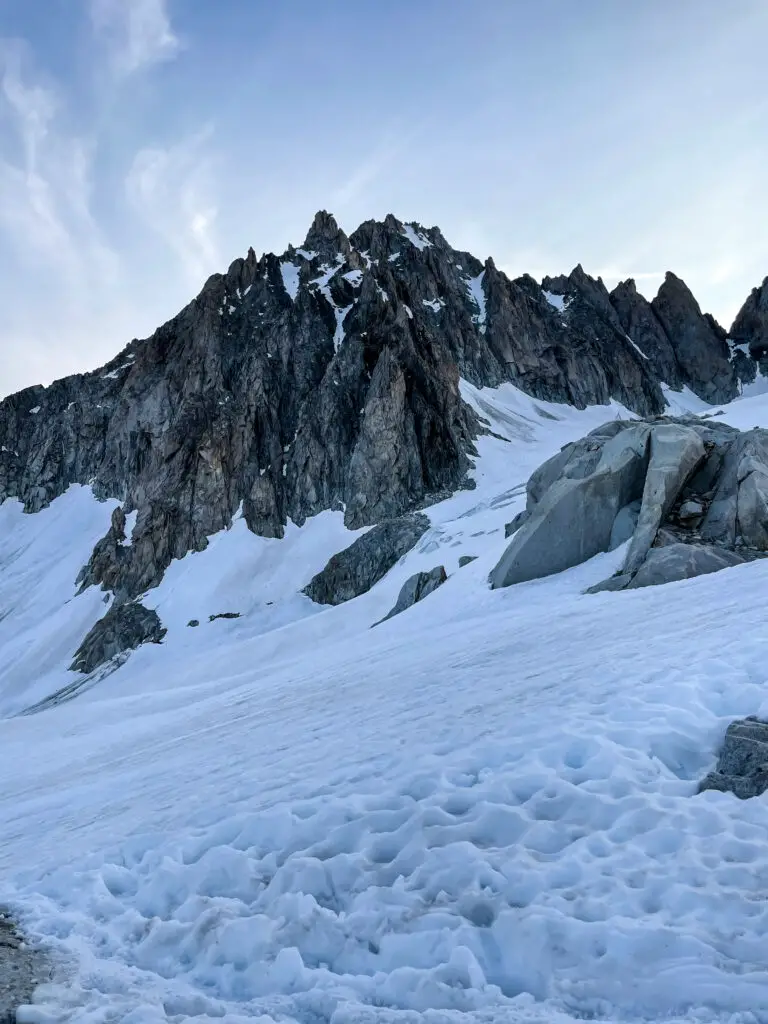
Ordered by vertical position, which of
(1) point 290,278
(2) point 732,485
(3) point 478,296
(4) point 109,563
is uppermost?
(1) point 290,278

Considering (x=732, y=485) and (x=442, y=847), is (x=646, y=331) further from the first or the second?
(x=442, y=847)

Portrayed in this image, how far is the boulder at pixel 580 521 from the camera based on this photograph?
2325 cm

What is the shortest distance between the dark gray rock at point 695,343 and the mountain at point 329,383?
40 cm

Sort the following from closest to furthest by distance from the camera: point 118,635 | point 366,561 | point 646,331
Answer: point 366,561 → point 118,635 → point 646,331

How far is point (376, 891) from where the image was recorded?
512cm

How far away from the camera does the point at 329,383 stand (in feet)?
247

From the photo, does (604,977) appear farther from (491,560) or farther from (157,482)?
(157,482)

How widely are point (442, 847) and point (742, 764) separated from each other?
3.03m

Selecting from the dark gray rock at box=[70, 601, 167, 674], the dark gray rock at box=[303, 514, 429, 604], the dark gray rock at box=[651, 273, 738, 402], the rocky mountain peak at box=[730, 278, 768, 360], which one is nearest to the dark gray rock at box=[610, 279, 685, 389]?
the dark gray rock at box=[651, 273, 738, 402]

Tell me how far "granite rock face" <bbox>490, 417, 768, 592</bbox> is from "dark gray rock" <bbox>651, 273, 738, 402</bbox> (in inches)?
4614

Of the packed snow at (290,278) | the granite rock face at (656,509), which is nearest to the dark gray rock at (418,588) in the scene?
the granite rock face at (656,509)

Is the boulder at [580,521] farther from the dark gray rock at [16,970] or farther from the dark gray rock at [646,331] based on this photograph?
the dark gray rock at [646,331]

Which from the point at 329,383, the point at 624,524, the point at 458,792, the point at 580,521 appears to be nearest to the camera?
the point at 458,792

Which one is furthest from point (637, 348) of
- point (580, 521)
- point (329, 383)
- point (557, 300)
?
point (580, 521)
